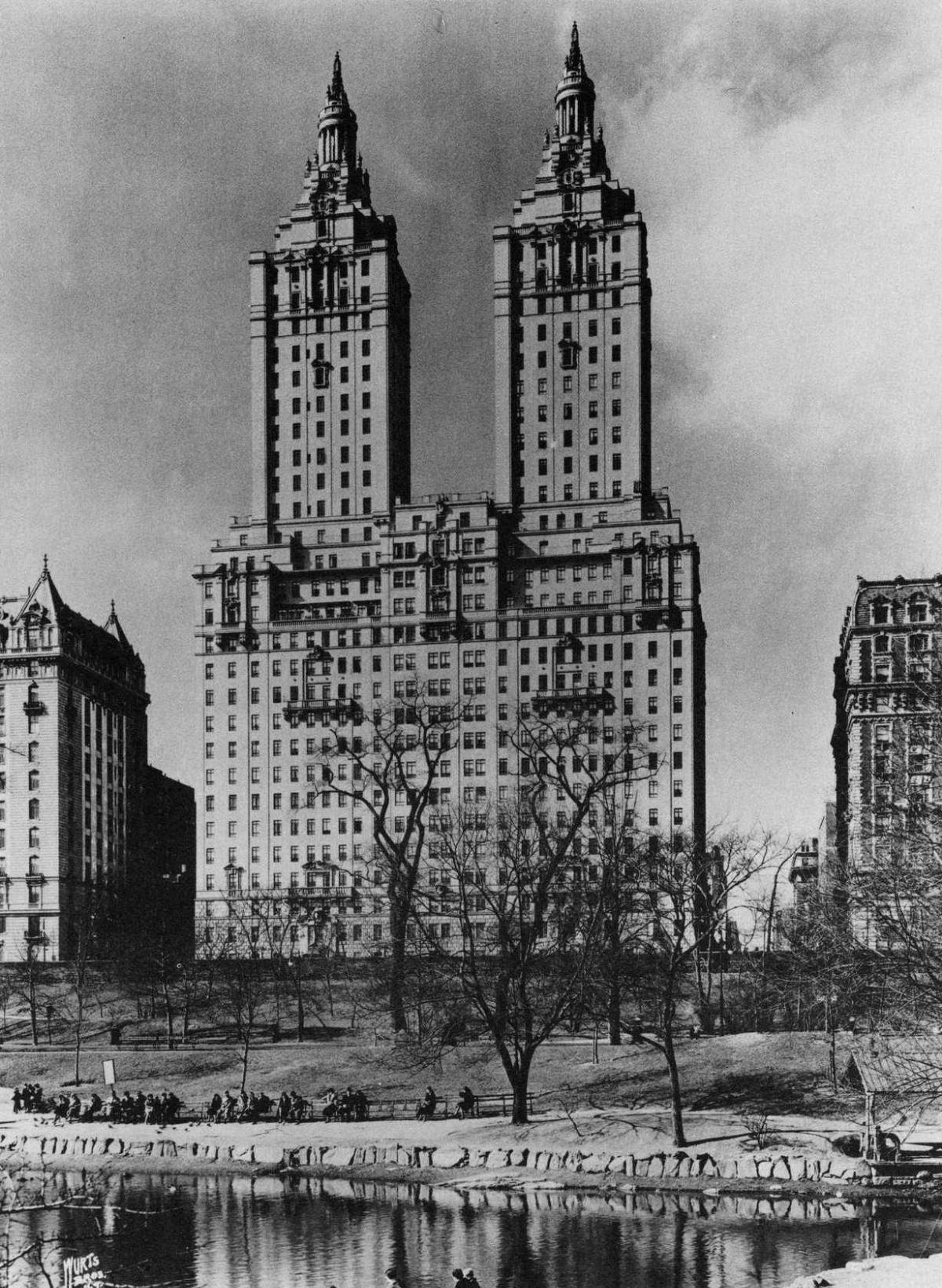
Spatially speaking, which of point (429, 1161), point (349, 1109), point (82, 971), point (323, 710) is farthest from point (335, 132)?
point (429, 1161)

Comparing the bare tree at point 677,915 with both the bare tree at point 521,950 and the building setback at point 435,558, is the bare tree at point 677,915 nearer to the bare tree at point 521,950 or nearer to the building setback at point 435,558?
the bare tree at point 521,950

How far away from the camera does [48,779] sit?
160 metres

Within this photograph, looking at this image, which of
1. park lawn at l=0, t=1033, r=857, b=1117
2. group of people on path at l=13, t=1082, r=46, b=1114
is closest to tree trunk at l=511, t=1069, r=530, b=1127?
park lawn at l=0, t=1033, r=857, b=1117

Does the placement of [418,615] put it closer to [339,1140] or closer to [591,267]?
[591,267]

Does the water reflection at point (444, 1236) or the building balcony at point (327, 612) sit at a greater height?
the building balcony at point (327, 612)

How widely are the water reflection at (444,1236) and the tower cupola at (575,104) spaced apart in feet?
506

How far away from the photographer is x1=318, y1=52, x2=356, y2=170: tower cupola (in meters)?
192

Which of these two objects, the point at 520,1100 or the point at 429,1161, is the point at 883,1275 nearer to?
the point at 429,1161

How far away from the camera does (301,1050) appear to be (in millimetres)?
88062

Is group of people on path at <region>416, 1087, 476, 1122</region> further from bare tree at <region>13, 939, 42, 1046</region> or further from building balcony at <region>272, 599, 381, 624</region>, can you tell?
building balcony at <region>272, 599, 381, 624</region>

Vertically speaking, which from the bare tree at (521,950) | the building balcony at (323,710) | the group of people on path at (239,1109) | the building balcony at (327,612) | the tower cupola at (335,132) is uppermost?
the tower cupola at (335,132)

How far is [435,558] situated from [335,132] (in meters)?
64.5

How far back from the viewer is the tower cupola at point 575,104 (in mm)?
186500

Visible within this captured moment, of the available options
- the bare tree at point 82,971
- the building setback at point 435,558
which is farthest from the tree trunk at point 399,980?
the building setback at point 435,558
